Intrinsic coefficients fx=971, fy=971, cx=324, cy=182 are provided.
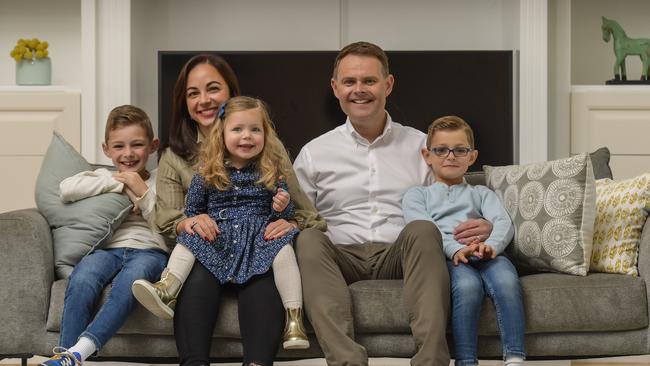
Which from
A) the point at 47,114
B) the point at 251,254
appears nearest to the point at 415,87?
the point at 47,114

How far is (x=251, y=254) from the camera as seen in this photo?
2.52 metres

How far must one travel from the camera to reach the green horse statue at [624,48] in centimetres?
469

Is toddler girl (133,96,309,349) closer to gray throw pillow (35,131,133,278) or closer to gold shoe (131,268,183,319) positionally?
gold shoe (131,268,183,319)

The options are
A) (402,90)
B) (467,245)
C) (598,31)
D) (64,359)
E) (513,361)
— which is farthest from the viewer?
(598,31)

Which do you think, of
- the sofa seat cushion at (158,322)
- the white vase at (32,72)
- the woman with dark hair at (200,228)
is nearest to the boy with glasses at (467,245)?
the woman with dark hair at (200,228)

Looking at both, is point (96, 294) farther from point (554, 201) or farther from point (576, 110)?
point (576, 110)

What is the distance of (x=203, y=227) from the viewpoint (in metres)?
2.52

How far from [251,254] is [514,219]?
78 cm

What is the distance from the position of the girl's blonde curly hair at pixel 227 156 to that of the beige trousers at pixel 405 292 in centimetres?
21

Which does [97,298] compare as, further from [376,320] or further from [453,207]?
[453,207]

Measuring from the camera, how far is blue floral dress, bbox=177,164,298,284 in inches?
97.9

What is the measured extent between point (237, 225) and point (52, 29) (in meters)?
2.89

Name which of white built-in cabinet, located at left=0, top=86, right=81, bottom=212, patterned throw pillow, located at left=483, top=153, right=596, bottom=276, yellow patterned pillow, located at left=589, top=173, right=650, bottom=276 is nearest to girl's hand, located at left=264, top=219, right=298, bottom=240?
patterned throw pillow, located at left=483, top=153, right=596, bottom=276

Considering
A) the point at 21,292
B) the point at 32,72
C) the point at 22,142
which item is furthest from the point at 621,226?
the point at 32,72
